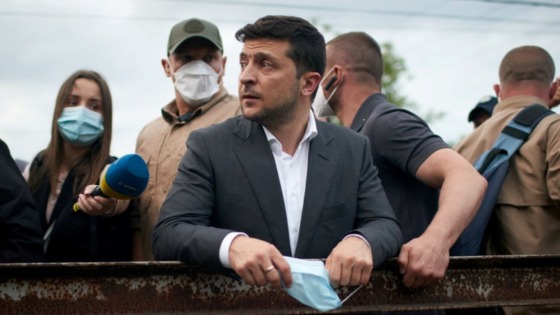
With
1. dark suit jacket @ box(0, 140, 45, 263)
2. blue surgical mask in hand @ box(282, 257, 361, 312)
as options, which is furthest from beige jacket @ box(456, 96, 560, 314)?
dark suit jacket @ box(0, 140, 45, 263)

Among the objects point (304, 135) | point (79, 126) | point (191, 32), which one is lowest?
point (79, 126)

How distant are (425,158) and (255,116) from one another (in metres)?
0.99

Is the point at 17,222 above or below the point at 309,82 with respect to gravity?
below

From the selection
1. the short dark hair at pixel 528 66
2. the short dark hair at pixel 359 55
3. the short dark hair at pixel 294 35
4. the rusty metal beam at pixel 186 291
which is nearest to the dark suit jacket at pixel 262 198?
the rusty metal beam at pixel 186 291

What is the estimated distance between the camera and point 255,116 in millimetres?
3170

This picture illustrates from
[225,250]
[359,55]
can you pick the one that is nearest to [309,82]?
[225,250]

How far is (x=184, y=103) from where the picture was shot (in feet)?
16.3

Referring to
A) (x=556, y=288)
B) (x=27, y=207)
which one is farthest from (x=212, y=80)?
(x=556, y=288)

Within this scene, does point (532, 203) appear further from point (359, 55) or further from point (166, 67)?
point (166, 67)

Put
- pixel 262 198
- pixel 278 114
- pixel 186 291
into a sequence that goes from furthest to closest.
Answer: pixel 278 114
pixel 262 198
pixel 186 291

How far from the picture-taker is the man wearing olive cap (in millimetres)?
4641

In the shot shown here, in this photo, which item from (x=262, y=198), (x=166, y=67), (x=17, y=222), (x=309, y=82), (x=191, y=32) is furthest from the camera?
(x=166, y=67)

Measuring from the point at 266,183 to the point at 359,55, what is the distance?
7.01 feet

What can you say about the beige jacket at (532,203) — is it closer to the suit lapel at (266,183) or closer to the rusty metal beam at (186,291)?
the rusty metal beam at (186,291)
